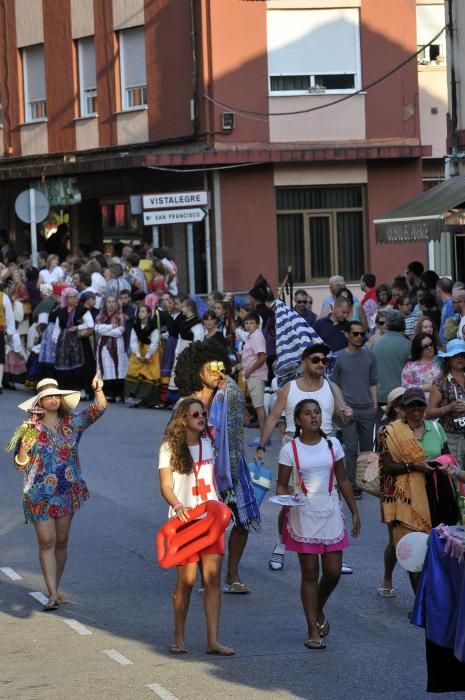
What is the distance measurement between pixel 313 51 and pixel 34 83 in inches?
311

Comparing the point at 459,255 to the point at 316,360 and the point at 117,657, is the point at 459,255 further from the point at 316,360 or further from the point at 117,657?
the point at 117,657

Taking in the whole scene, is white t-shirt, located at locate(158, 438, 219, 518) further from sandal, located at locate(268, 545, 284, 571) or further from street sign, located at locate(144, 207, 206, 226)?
street sign, located at locate(144, 207, 206, 226)

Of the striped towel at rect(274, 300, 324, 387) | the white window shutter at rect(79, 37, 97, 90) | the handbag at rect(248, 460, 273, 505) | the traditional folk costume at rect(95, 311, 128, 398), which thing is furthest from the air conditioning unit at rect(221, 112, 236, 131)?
the handbag at rect(248, 460, 273, 505)

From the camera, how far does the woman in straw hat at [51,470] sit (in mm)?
10328

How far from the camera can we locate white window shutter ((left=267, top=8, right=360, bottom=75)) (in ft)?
99.1

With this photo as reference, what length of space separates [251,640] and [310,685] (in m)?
1.16

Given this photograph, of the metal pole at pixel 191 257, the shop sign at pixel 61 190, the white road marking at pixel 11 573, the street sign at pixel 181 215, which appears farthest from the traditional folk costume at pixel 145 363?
the shop sign at pixel 61 190

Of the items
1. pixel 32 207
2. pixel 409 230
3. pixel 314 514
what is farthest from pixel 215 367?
pixel 32 207

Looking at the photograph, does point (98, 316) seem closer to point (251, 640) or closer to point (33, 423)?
point (33, 423)

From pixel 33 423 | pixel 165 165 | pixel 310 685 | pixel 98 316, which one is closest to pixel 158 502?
pixel 33 423

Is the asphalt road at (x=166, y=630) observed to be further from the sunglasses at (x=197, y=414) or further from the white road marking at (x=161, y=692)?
the sunglasses at (x=197, y=414)

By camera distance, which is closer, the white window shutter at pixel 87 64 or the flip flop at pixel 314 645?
the flip flop at pixel 314 645

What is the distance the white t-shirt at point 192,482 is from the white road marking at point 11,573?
9.15 feet

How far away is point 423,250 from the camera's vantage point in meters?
31.2
